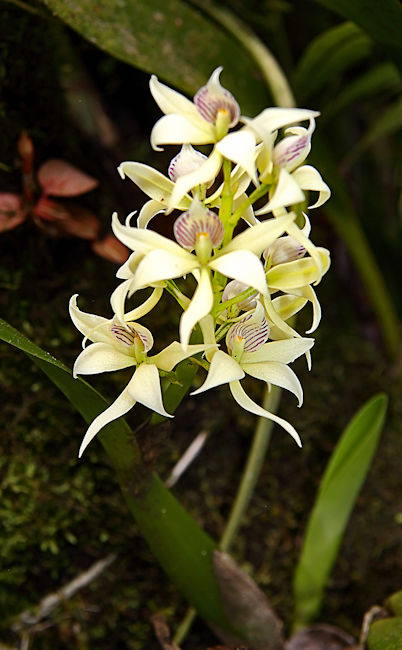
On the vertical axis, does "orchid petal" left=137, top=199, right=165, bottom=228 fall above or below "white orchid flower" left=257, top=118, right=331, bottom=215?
below

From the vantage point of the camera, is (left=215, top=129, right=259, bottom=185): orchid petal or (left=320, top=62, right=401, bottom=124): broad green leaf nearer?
(left=215, top=129, right=259, bottom=185): orchid petal

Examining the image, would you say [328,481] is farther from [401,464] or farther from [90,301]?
[90,301]

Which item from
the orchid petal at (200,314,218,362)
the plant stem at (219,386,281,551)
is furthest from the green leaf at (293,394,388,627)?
the orchid petal at (200,314,218,362)

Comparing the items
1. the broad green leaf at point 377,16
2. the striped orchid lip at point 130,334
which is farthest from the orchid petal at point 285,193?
the broad green leaf at point 377,16

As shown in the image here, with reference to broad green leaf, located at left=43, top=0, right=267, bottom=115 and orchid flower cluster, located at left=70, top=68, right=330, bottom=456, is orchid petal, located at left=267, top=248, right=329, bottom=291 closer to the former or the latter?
orchid flower cluster, located at left=70, top=68, right=330, bottom=456

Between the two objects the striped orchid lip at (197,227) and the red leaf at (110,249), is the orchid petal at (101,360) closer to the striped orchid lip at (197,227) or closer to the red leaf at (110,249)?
the striped orchid lip at (197,227)

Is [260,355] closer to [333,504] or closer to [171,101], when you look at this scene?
[171,101]
